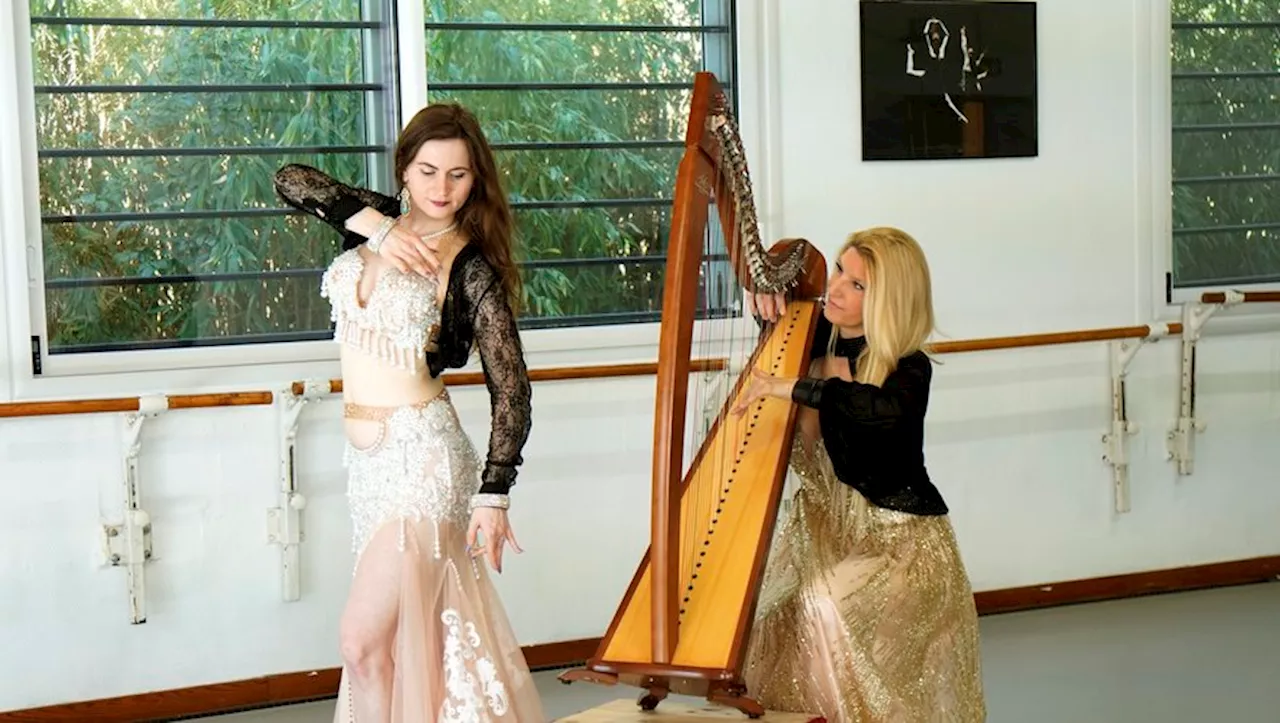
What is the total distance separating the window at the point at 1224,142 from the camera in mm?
5957

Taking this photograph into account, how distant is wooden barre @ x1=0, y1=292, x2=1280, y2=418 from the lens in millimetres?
4457

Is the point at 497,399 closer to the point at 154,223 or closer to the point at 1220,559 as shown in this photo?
the point at 154,223

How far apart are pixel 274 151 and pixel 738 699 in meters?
2.41

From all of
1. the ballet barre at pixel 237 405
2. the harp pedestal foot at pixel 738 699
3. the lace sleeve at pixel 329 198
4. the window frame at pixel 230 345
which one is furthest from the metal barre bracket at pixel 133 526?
the harp pedestal foot at pixel 738 699

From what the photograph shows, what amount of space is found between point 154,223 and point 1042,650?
2.69m

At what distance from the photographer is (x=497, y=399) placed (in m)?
3.28

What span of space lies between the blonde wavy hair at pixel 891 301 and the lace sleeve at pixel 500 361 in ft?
2.29

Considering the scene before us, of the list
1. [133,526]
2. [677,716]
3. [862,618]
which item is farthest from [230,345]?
[862,618]

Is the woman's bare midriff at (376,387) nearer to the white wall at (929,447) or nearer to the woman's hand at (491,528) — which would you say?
the woman's hand at (491,528)

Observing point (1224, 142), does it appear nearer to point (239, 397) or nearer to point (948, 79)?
point (948, 79)

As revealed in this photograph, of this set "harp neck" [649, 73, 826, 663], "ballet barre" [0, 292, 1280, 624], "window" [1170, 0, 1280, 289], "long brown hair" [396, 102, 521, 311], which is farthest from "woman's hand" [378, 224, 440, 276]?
"window" [1170, 0, 1280, 289]

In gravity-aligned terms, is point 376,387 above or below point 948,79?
below

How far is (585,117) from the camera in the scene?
5.22 metres

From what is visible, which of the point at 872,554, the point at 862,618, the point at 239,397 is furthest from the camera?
the point at 239,397
